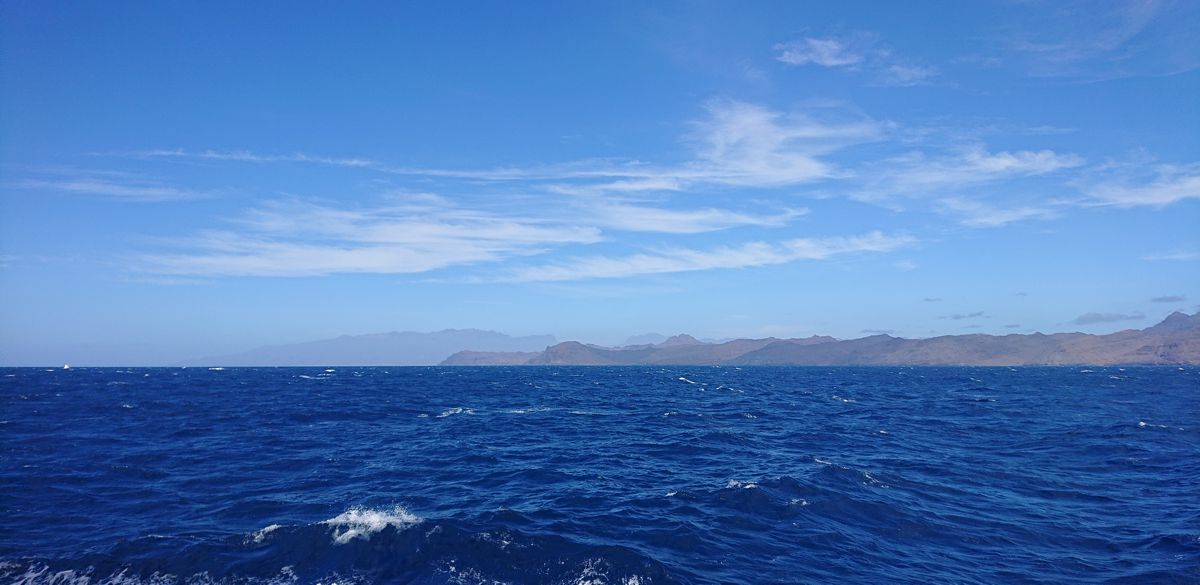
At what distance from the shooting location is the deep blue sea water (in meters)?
18.9

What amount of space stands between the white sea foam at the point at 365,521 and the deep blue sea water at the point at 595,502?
11cm

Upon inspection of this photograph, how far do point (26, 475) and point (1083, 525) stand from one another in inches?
1875

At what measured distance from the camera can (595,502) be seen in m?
25.5

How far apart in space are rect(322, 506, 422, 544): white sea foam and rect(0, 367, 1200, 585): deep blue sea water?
0.11 meters

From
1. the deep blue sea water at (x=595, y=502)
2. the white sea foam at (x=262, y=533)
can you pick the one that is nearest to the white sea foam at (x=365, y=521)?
the deep blue sea water at (x=595, y=502)

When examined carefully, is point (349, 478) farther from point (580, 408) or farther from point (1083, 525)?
point (580, 408)

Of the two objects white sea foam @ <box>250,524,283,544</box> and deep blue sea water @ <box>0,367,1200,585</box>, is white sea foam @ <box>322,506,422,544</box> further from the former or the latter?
white sea foam @ <box>250,524,283,544</box>

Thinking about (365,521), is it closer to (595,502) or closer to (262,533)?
(262,533)

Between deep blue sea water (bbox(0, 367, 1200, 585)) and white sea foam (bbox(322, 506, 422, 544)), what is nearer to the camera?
deep blue sea water (bbox(0, 367, 1200, 585))

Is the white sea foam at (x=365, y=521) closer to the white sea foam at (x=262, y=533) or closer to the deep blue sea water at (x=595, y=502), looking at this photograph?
the deep blue sea water at (x=595, y=502)

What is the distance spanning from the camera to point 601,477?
30.2 metres

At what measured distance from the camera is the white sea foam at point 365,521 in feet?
69.2

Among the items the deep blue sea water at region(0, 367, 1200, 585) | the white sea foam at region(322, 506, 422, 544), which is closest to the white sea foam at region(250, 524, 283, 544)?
the deep blue sea water at region(0, 367, 1200, 585)

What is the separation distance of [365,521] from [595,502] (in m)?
9.11
